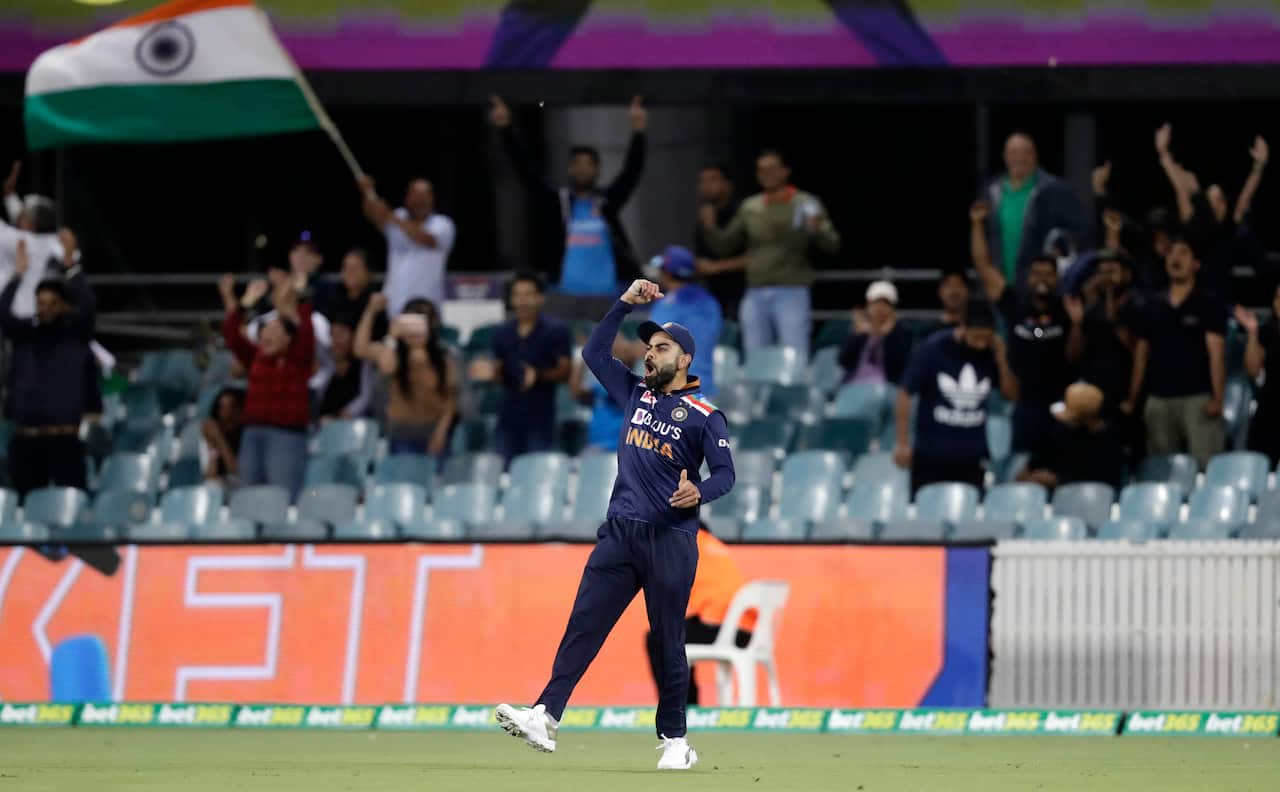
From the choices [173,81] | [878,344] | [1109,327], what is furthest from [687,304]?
[173,81]

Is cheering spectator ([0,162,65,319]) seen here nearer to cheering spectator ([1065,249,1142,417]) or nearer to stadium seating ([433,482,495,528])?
stadium seating ([433,482,495,528])

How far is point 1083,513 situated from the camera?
644 inches

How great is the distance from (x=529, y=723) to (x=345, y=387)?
9.40 meters

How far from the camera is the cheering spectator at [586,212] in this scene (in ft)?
63.1

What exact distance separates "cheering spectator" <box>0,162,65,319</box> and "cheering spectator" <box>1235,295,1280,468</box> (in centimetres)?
957

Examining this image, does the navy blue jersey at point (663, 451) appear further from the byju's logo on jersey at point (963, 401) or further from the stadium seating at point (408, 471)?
the stadium seating at point (408, 471)

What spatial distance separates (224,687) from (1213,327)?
299 inches

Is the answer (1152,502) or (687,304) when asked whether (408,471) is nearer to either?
(687,304)

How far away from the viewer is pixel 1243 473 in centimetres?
1656

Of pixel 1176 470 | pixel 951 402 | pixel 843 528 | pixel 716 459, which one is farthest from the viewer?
pixel 1176 470

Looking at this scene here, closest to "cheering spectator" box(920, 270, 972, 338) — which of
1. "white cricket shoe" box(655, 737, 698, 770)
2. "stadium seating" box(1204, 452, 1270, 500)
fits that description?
"stadium seating" box(1204, 452, 1270, 500)

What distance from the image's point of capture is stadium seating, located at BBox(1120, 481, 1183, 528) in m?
16.1

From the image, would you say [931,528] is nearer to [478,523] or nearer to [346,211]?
[478,523]

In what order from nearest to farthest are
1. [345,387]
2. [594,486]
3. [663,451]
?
[663,451] < [594,486] < [345,387]
